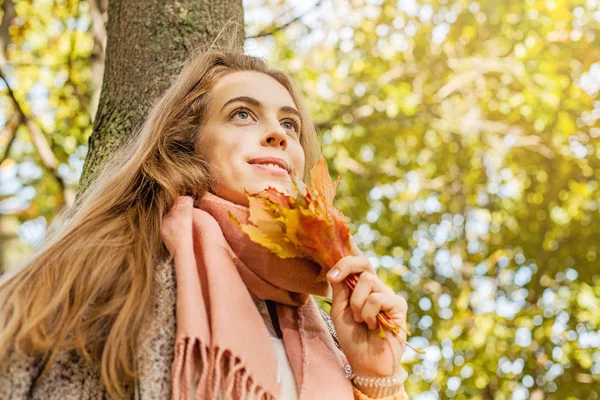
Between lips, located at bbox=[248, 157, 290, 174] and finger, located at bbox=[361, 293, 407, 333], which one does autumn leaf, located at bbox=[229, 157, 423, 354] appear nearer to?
finger, located at bbox=[361, 293, 407, 333]

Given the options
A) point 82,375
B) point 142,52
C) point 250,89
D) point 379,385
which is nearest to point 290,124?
point 250,89

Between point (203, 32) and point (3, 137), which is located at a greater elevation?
point (3, 137)

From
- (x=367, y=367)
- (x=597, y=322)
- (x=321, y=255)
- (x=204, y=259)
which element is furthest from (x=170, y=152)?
(x=597, y=322)

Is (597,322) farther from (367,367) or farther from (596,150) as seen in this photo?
(367,367)

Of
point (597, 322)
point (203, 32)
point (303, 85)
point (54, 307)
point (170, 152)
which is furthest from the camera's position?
point (303, 85)

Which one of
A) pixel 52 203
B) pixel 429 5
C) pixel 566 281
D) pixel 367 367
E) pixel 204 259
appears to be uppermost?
pixel 52 203

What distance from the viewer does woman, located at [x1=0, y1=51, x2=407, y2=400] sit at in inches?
58.4

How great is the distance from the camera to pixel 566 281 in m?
6.96

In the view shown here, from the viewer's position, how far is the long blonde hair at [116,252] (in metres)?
1.48

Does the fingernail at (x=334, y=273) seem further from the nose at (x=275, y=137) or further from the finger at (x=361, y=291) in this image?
the nose at (x=275, y=137)

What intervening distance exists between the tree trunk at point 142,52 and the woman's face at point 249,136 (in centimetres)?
33

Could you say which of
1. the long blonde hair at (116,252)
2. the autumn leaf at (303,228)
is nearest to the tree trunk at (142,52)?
the long blonde hair at (116,252)

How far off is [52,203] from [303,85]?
11.3 feet

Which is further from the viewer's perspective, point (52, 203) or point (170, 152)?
point (52, 203)
